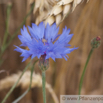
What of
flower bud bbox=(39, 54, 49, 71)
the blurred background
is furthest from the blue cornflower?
the blurred background

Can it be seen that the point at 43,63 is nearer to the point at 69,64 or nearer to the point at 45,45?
the point at 45,45

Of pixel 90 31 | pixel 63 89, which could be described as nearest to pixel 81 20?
pixel 90 31

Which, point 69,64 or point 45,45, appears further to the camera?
point 69,64

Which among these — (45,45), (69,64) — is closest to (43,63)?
(45,45)

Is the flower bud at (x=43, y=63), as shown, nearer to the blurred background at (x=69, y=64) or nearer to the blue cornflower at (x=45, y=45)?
the blue cornflower at (x=45, y=45)

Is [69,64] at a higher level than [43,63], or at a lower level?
higher

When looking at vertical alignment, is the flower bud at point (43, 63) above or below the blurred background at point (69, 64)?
below

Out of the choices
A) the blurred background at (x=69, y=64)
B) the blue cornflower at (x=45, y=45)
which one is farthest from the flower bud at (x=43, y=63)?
the blurred background at (x=69, y=64)

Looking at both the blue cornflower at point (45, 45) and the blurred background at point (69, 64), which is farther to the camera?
the blurred background at point (69, 64)

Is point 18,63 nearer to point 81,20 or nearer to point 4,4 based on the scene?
point 4,4

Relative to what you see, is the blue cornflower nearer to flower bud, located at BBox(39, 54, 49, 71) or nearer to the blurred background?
flower bud, located at BBox(39, 54, 49, 71)

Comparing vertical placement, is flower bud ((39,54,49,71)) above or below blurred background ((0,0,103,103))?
below

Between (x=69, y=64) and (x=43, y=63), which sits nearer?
(x=43, y=63)
